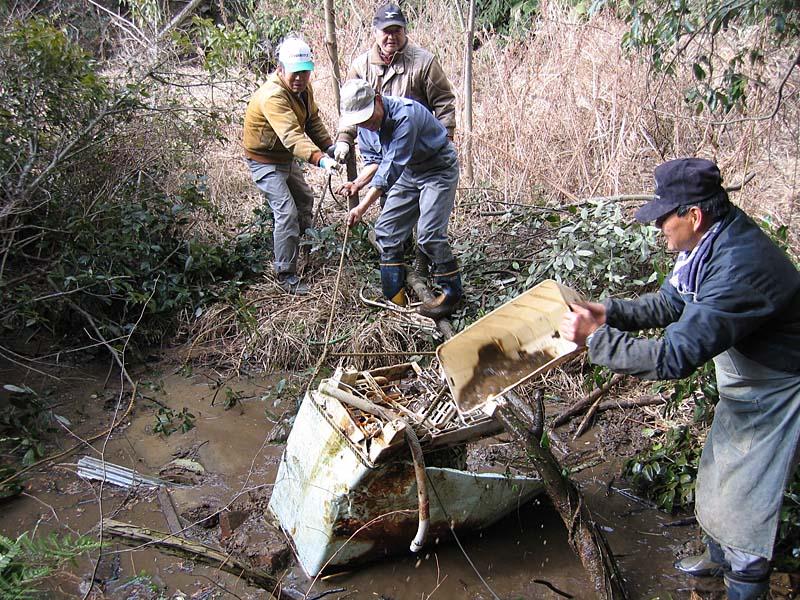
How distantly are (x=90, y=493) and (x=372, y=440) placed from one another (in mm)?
2048

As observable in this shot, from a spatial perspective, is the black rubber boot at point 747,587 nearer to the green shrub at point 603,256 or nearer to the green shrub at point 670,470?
the green shrub at point 670,470

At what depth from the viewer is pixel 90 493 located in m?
3.88

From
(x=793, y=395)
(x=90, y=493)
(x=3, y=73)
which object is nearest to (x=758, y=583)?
(x=793, y=395)

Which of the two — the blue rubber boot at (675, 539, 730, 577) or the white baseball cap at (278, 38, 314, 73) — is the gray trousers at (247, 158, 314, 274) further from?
the blue rubber boot at (675, 539, 730, 577)

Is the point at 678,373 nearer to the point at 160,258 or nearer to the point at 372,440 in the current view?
the point at 372,440

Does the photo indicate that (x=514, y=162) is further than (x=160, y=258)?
Yes

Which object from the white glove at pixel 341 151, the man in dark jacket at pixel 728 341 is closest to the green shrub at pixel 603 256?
the white glove at pixel 341 151

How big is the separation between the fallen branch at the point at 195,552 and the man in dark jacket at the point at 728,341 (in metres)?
1.82

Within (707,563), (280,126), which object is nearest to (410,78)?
(280,126)

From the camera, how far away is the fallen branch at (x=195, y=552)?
9.58 feet

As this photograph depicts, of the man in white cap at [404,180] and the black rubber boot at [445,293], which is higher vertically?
the man in white cap at [404,180]

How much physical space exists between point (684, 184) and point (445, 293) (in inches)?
116

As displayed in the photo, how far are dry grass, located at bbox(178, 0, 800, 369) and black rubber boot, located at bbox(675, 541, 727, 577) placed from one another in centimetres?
254

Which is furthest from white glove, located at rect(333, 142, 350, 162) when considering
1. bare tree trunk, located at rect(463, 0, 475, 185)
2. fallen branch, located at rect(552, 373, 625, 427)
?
fallen branch, located at rect(552, 373, 625, 427)
